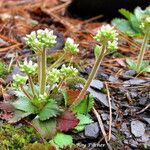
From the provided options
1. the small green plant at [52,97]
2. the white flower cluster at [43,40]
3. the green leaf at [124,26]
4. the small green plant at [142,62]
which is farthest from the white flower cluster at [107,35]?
the green leaf at [124,26]

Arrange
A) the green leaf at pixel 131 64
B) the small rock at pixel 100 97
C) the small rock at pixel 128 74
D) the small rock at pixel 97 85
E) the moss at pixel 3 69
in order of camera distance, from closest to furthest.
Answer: the small rock at pixel 100 97 < the small rock at pixel 97 85 < the moss at pixel 3 69 < the small rock at pixel 128 74 < the green leaf at pixel 131 64

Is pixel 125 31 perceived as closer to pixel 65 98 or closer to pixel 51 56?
pixel 51 56

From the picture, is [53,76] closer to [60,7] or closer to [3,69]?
[3,69]

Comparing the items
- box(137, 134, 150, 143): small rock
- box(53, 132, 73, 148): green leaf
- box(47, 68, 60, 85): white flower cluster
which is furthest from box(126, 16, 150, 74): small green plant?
box(53, 132, 73, 148): green leaf

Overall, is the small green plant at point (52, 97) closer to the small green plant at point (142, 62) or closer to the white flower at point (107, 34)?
the white flower at point (107, 34)

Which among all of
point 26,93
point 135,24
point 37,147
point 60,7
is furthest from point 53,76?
point 60,7

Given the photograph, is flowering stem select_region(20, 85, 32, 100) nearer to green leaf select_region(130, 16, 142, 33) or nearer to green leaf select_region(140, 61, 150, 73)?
green leaf select_region(140, 61, 150, 73)

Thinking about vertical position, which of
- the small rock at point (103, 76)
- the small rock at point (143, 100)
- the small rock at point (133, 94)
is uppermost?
the small rock at point (103, 76)
